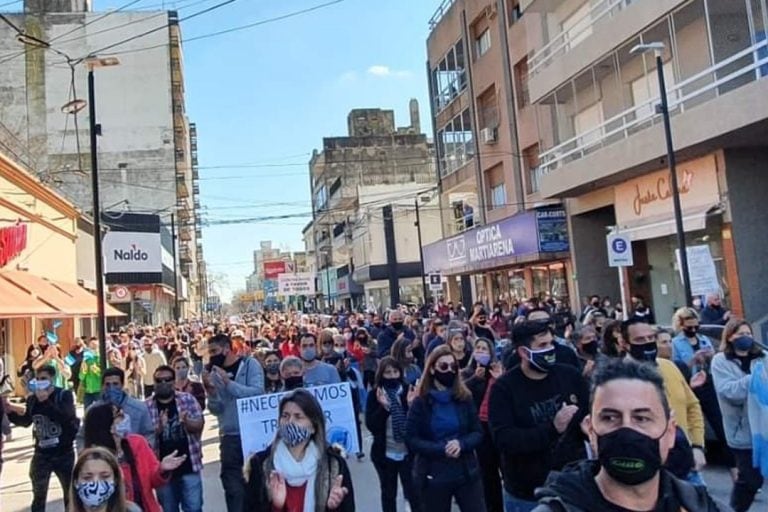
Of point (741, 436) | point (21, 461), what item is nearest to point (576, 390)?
point (741, 436)

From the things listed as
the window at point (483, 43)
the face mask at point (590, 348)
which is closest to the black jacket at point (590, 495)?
the face mask at point (590, 348)

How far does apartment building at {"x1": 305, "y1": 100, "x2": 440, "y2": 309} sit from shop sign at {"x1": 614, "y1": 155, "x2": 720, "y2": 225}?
31131mm

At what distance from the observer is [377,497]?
823cm

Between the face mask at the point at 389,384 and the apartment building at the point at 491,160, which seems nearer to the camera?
the face mask at the point at 389,384

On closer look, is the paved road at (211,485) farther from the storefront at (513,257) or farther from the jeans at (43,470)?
Answer: the storefront at (513,257)

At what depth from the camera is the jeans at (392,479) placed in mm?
6680

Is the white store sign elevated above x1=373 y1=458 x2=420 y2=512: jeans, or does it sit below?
above

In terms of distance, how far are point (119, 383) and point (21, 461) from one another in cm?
689

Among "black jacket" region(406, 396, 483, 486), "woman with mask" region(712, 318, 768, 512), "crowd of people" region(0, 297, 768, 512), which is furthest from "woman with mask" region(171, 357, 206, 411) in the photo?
"woman with mask" region(712, 318, 768, 512)

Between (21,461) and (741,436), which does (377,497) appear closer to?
(741,436)

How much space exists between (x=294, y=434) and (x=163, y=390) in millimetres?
2973

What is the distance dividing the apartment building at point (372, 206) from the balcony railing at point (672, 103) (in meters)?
28.6

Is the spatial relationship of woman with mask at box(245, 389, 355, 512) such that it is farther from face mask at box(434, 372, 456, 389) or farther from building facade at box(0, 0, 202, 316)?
building facade at box(0, 0, 202, 316)

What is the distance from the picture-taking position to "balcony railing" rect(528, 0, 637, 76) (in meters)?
20.2
